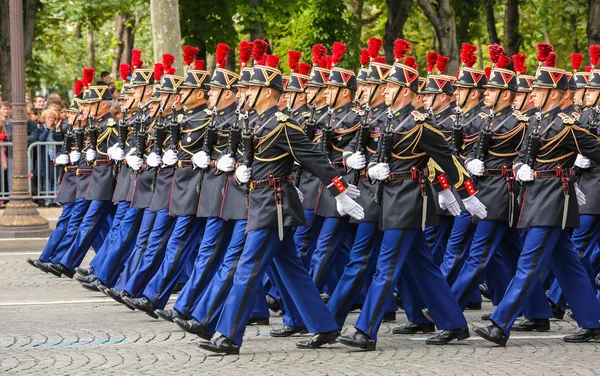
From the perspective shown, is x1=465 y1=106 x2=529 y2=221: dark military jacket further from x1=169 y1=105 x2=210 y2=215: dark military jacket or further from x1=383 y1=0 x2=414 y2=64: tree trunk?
x1=383 y1=0 x2=414 y2=64: tree trunk

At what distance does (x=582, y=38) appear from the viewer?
130ft

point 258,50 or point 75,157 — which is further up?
point 258,50

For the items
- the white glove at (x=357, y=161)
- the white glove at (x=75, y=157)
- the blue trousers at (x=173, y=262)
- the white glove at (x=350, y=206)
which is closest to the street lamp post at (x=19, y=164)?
the white glove at (x=75, y=157)

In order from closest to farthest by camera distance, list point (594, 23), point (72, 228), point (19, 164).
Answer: point (72, 228) < point (19, 164) < point (594, 23)

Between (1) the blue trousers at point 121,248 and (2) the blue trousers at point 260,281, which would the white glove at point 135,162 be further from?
(2) the blue trousers at point 260,281

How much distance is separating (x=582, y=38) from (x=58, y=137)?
78.4 feet

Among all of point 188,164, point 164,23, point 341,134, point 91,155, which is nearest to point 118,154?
point 91,155

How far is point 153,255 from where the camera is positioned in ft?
35.9

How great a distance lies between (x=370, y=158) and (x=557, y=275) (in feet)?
5.45

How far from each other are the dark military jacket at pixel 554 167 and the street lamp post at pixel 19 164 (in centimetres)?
898

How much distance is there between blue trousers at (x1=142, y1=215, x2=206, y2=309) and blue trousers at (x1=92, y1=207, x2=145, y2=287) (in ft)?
3.94

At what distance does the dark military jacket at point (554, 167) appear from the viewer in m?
9.39

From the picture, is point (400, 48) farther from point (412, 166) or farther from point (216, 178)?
point (216, 178)

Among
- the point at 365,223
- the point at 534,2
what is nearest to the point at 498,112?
the point at 365,223
